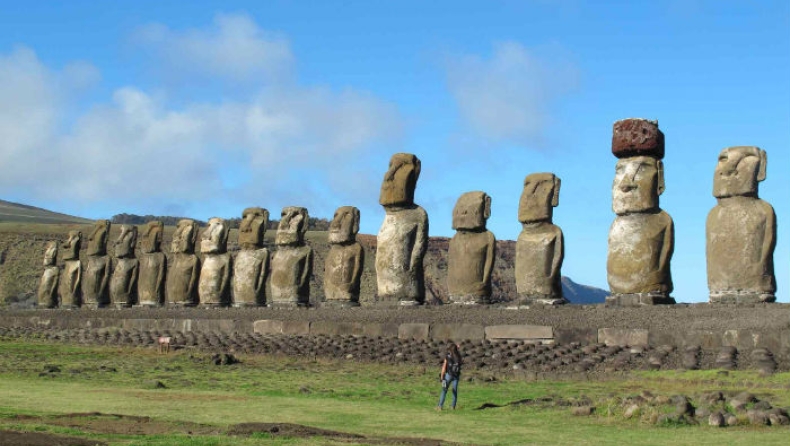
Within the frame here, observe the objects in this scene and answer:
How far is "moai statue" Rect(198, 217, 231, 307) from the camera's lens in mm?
28844

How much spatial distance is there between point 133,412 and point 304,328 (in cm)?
1054

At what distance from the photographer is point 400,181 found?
2392 cm

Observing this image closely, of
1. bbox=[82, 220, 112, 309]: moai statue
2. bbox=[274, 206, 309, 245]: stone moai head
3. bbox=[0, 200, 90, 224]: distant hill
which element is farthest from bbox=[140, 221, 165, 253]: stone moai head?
bbox=[0, 200, 90, 224]: distant hill

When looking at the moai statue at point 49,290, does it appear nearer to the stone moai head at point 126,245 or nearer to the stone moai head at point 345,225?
the stone moai head at point 126,245

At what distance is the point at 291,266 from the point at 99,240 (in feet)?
36.3

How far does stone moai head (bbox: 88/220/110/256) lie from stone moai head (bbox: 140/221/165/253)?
2548 millimetres

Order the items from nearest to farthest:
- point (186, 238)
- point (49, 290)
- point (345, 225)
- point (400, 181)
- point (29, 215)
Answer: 1. point (400, 181)
2. point (345, 225)
3. point (186, 238)
4. point (49, 290)
5. point (29, 215)

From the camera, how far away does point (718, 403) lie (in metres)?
11.9

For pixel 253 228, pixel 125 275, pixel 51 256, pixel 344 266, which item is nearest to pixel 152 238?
pixel 125 275

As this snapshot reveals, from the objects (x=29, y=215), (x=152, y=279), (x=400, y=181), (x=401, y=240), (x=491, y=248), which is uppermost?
(x=29, y=215)

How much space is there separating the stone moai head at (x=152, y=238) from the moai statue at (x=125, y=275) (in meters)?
0.88

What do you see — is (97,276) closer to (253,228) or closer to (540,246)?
(253,228)

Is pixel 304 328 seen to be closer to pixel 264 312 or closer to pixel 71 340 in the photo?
pixel 264 312

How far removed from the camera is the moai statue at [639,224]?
1905 cm
